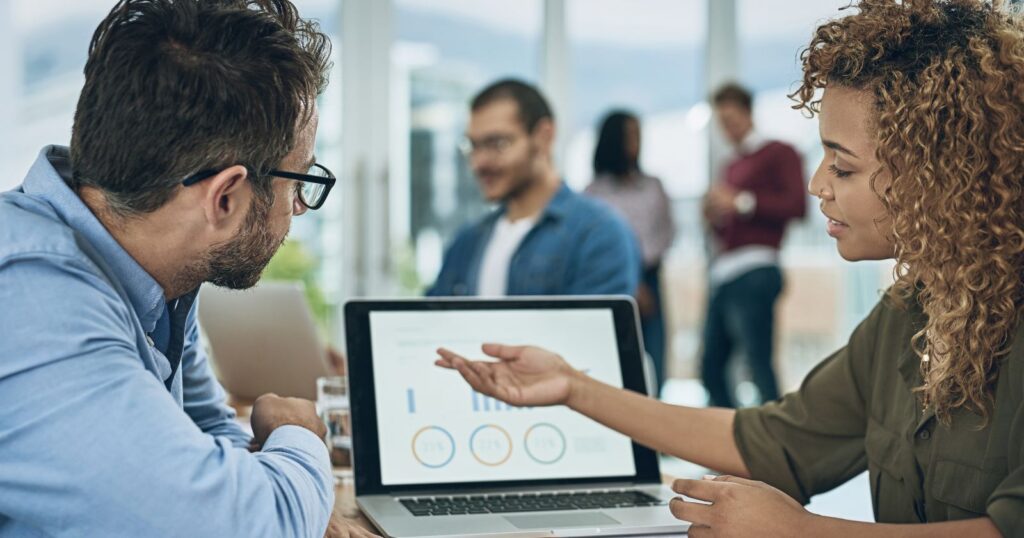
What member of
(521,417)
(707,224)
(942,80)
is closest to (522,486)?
(521,417)

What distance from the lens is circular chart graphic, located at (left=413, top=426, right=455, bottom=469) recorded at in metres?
1.38

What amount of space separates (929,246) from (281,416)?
29.7 inches

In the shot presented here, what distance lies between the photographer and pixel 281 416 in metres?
1.23

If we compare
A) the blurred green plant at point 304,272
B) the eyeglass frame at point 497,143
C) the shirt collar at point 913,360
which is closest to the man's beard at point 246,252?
the shirt collar at point 913,360

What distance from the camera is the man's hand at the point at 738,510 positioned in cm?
106

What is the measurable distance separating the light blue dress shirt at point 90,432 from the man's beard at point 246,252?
127 mm

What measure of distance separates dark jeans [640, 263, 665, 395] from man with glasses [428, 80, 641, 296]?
A: 1.36 meters

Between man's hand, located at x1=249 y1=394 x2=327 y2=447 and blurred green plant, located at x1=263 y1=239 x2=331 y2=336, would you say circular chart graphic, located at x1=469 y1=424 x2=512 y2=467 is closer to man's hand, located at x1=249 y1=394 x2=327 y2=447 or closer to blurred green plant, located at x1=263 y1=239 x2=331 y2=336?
man's hand, located at x1=249 y1=394 x2=327 y2=447

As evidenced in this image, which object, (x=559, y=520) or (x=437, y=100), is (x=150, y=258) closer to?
(x=559, y=520)

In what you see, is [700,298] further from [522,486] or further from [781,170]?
[522,486]

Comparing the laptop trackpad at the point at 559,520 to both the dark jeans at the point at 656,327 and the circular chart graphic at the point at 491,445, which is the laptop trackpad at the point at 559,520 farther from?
the dark jeans at the point at 656,327

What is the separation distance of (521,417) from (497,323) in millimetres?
147

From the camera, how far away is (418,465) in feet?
4.50

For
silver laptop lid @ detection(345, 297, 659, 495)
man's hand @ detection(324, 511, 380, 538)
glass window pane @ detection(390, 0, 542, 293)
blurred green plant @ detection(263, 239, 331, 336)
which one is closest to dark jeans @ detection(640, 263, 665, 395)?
glass window pane @ detection(390, 0, 542, 293)
